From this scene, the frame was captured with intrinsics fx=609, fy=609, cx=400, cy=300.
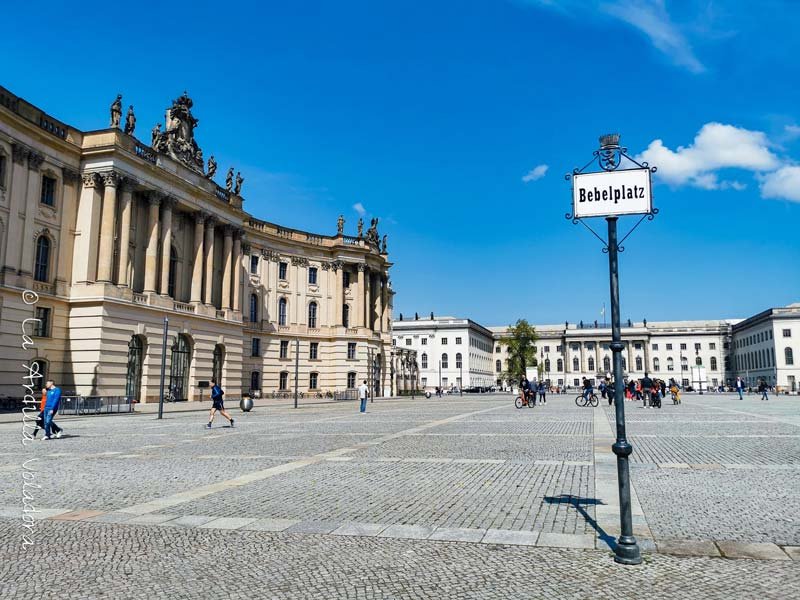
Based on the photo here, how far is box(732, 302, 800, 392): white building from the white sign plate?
119 meters

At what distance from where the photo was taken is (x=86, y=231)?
123 ft

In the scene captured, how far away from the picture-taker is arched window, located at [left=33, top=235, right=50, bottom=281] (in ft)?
117

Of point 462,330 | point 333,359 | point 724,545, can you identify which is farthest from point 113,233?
point 462,330

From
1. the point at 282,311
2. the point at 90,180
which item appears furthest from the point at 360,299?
the point at 90,180

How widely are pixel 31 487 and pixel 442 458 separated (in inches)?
312

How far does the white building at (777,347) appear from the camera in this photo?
114250mm

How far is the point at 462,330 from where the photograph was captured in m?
128

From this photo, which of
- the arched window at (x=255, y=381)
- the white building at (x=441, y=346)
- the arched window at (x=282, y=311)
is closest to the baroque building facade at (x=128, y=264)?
the arched window at (x=255, y=381)

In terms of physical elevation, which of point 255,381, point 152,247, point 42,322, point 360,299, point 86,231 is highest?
point 86,231

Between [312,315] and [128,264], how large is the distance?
27.1 m

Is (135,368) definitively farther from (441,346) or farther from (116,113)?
(441,346)

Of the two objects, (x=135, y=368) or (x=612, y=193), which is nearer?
(x=612, y=193)

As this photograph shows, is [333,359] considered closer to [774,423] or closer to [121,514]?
[774,423]

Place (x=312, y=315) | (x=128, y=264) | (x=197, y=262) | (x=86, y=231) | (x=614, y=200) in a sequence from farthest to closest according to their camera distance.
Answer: (x=312, y=315), (x=197, y=262), (x=128, y=264), (x=86, y=231), (x=614, y=200)
